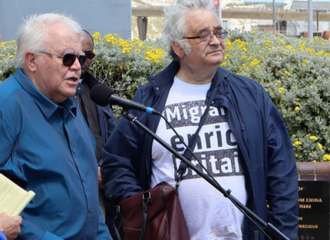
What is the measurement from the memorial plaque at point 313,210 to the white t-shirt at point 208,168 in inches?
67.5

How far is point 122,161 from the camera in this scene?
156 inches

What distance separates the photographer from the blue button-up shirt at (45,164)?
298cm

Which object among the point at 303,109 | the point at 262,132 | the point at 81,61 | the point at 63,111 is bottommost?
the point at 303,109

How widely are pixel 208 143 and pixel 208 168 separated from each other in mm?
145

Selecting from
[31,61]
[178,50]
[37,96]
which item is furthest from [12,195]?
[178,50]

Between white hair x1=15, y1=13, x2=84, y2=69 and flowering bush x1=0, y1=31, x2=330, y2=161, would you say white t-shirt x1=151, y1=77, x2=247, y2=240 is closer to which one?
white hair x1=15, y1=13, x2=84, y2=69

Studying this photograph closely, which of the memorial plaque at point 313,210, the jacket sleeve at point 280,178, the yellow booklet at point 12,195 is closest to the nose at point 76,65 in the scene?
the yellow booklet at point 12,195

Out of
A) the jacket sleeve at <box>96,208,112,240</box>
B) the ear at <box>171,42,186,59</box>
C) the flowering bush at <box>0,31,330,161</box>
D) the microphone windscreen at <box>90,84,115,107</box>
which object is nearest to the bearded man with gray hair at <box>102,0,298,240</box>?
the ear at <box>171,42,186,59</box>

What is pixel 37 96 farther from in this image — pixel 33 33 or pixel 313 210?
pixel 313 210

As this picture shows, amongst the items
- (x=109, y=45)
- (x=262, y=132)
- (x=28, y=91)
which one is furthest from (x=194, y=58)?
(x=109, y=45)

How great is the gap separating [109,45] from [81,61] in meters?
3.80

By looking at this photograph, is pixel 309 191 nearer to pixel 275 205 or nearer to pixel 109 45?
pixel 275 205

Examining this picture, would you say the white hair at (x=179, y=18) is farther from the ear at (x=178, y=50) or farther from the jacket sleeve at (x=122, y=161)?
the jacket sleeve at (x=122, y=161)

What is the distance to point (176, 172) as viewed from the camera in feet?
12.4
